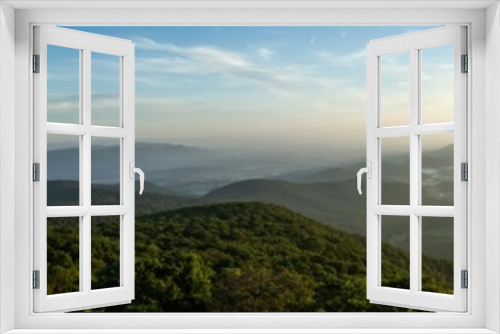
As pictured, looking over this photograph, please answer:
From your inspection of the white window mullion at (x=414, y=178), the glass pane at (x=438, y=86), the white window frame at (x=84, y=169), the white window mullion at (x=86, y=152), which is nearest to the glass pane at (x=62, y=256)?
the white window frame at (x=84, y=169)

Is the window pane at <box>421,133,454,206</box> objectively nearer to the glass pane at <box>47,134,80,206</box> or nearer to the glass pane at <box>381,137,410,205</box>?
the glass pane at <box>381,137,410,205</box>

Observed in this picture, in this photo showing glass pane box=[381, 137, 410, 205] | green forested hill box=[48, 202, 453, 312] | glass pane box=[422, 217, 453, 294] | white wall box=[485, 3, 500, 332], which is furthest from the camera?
glass pane box=[381, 137, 410, 205]

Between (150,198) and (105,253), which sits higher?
(150,198)

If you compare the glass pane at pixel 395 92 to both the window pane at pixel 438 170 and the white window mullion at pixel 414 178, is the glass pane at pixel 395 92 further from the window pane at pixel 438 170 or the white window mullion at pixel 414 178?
the white window mullion at pixel 414 178

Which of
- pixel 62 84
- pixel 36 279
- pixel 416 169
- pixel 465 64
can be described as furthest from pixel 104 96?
pixel 465 64

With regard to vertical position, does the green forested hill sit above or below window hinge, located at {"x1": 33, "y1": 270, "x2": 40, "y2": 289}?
below

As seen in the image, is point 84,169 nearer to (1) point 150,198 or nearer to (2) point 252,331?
(2) point 252,331

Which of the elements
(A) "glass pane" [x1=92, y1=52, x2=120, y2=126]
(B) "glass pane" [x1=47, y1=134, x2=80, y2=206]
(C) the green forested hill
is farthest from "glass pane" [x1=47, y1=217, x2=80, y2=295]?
(A) "glass pane" [x1=92, y1=52, x2=120, y2=126]
